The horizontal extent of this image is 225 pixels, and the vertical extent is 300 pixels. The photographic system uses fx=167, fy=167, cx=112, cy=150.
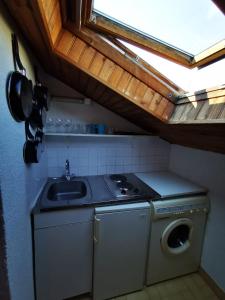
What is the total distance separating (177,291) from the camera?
1611mm

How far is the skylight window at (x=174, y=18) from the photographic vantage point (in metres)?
0.84

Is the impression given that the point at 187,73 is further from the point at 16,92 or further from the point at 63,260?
the point at 63,260

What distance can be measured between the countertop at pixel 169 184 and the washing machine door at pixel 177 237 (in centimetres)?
27

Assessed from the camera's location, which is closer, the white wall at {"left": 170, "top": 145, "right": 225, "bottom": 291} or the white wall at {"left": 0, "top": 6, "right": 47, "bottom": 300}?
the white wall at {"left": 0, "top": 6, "right": 47, "bottom": 300}

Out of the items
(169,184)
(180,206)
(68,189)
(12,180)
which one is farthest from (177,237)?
(12,180)

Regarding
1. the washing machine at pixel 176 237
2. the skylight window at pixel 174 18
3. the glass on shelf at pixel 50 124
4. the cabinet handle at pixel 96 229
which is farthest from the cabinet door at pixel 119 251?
the skylight window at pixel 174 18

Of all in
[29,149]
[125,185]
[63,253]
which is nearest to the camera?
[29,149]

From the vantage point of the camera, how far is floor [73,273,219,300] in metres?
1.55

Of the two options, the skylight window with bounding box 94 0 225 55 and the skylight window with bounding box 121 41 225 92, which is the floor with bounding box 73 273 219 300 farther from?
the skylight window with bounding box 94 0 225 55

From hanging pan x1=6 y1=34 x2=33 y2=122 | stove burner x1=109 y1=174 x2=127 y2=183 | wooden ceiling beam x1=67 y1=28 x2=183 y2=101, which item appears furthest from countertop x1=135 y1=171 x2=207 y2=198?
hanging pan x1=6 y1=34 x2=33 y2=122

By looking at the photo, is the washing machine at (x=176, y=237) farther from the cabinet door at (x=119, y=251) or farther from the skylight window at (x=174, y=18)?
the skylight window at (x=174, y=18)

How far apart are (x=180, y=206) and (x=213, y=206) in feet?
1.25

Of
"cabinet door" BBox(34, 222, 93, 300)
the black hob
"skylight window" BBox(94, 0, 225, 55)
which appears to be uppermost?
"skylight window" BBox(94, 0, 225, 55)

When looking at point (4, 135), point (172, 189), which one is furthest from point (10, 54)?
point (172, 189)
